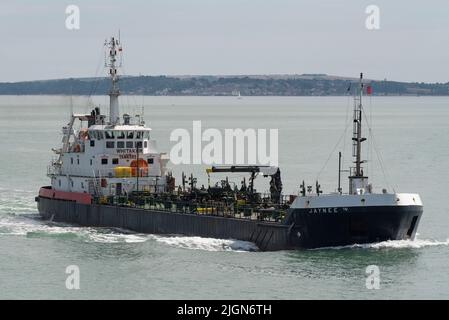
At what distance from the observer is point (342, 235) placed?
5509 cm

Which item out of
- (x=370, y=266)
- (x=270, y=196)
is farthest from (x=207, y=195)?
(x=370, y=266)

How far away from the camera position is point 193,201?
211 ft

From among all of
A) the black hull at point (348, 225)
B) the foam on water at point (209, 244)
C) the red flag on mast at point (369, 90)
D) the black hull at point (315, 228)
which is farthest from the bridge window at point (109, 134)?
the red flag on mast at point (369, 90)

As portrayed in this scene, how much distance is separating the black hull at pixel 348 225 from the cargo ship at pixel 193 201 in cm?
5

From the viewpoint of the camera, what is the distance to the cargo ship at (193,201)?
54875 millimetres

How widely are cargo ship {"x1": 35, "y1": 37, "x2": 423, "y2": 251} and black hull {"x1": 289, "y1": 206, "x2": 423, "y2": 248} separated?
49 mm

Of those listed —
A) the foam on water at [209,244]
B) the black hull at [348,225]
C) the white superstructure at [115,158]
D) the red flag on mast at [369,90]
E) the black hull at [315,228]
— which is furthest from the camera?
the white superstructure at [115,158]

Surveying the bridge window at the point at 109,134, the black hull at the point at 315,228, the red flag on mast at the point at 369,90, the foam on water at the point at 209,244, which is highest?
the red flag on mast at the point at 369,90

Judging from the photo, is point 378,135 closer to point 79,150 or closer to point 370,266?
point 79,150

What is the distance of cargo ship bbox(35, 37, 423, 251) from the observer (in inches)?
2160

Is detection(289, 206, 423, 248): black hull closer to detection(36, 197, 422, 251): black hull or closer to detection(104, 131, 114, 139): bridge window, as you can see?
detection(36, 197, 422, 251): black hull

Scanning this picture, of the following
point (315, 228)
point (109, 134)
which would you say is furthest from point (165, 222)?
point (315, 228)

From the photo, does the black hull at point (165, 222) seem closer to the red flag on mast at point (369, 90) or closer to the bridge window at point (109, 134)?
the bridge window at point (109, 134)
